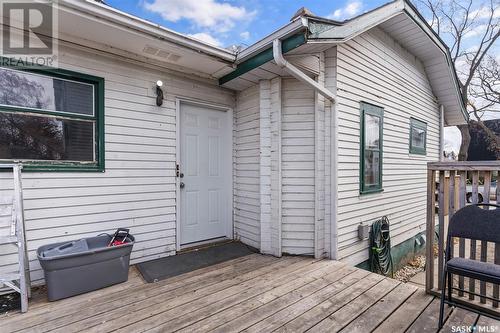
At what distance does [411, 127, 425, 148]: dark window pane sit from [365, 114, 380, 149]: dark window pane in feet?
5.82

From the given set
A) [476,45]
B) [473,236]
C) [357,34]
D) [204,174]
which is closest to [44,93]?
[204,174]

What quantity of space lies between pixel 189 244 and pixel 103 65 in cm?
256

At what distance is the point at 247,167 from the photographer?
3.96m

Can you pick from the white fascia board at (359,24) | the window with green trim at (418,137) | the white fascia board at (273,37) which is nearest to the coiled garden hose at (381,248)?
the window with green trim at (418,137)

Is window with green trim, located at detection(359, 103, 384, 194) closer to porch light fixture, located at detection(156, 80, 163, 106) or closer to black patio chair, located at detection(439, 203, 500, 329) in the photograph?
black patio chair, located at detection(439, 203, 500, 329)

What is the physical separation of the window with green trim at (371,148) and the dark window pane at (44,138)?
3665 millimetres

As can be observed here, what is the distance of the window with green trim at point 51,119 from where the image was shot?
8.32ft

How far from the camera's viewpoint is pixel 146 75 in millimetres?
3301

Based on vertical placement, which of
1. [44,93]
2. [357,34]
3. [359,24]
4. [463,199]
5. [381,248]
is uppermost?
[359,24]

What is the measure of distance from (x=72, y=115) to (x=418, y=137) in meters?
6.45

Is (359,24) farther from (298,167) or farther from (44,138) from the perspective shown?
(44,138)

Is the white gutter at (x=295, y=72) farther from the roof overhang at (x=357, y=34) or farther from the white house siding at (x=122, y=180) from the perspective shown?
the white house siding at (x=122, y=180)

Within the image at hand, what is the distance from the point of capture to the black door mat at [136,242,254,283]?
295cm

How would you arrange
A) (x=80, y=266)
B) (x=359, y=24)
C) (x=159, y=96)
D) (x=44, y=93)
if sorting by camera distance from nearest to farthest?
(x=80, y=266)
(x=44, y=93)
(x=359, y=24)
(x=159, y=96)
